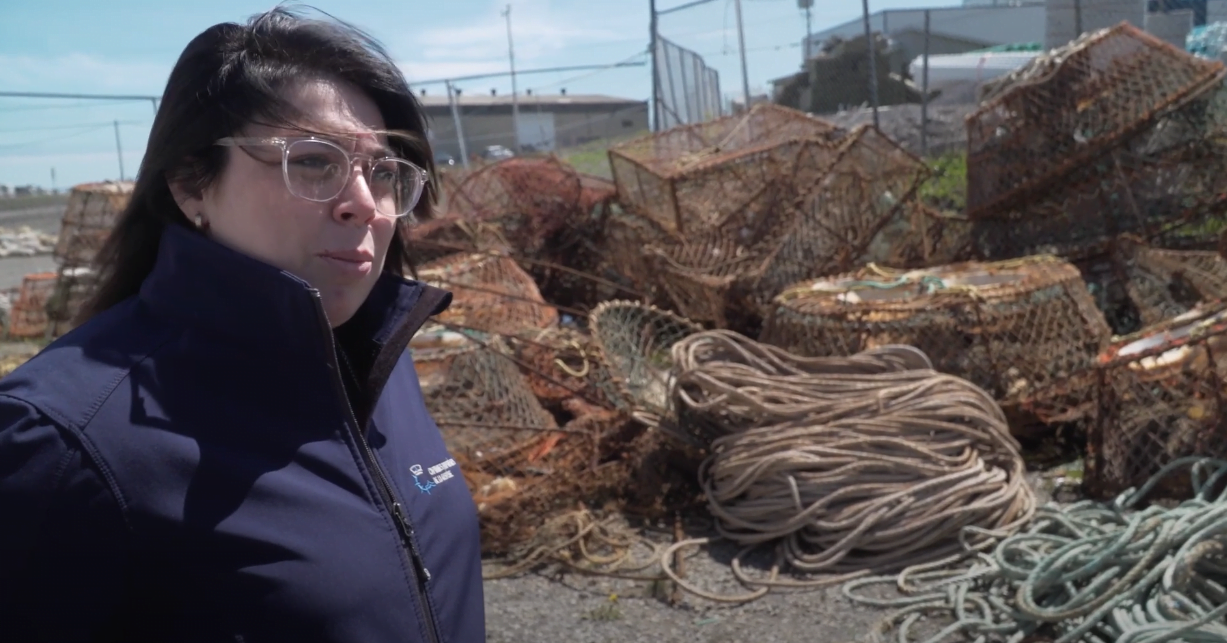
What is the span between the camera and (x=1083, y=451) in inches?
173

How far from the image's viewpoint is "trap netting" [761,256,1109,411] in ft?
14.4

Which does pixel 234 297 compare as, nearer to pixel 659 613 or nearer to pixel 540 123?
pixel 659 613

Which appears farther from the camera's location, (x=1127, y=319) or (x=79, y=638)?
(x=1127, y=319)

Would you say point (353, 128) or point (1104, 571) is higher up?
point (353, 128)

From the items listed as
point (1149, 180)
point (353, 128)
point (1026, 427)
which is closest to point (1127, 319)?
point (1149, 180)

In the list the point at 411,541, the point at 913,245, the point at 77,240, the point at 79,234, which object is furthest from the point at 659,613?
the point at 79,234

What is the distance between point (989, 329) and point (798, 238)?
1815 millimetres

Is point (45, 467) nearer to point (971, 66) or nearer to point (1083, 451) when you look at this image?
point (1083, 451)

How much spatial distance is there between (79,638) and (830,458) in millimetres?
2938

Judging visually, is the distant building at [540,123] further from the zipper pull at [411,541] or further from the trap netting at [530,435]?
the zipper pull at [411,541]

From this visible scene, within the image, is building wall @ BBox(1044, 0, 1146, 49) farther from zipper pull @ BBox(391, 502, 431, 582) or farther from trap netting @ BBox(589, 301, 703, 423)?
zipper pull @ BBox(391, 502, 431, 582)

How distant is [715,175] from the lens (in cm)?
647

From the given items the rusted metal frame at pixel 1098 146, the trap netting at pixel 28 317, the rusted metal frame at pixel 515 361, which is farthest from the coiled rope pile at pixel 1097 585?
the trap netting at pixel 28 317

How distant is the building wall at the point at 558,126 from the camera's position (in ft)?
51.3
